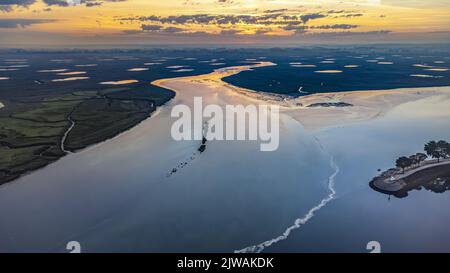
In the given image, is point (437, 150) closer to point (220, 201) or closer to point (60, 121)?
point (220, 201)

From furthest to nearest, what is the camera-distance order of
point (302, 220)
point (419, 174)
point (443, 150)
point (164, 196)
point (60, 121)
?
point (60, 121) < point (443, 150) < point (419, 174) < point (164, 196) < point (302, 220)

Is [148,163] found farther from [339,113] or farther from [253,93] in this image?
[253,93]

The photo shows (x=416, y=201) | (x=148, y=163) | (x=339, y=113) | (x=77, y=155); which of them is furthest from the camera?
(x=339, y=113)

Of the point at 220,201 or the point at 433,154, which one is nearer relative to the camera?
the point at 220,201

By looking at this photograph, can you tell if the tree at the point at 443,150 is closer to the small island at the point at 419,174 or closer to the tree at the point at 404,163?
the small island at the point at 419,174

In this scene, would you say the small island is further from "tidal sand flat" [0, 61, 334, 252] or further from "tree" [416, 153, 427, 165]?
"tidal sand flat" [0, 61, 334, 252]

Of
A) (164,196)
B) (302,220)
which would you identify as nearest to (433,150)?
(302,220)

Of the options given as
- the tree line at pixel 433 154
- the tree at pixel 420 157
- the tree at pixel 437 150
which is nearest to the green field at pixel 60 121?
the tree line at pixel 433 154

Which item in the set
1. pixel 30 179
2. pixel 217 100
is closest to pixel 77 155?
pixel 30 179
